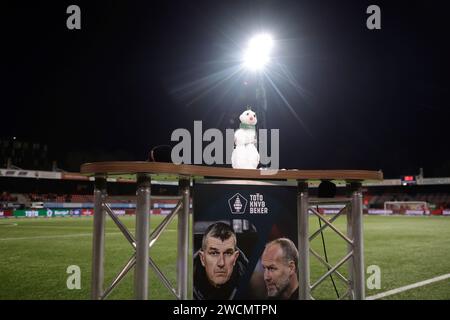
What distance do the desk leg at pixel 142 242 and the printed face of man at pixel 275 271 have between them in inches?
38.3

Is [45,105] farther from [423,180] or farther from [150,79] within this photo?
[423,180]

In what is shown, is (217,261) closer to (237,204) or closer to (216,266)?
(216,266)

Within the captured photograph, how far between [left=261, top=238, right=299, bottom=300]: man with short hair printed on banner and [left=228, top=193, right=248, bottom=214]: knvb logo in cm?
35

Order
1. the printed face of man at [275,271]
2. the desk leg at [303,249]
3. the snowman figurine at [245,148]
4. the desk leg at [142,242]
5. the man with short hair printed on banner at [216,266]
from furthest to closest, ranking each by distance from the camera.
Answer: the snowman figurine at [245,148], the desk leg at [303,249], the printed face of man at [275,271], the man with short hair printed on banner at [216,266], the desk leg at [142,242]

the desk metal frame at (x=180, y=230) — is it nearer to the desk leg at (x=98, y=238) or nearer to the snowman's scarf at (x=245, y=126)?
the desk leg at (x=98, y=238)

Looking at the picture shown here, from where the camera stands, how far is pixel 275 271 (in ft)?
10.7

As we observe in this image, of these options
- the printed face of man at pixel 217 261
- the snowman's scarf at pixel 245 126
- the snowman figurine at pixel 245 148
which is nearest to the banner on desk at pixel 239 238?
the printed face of man at pixel 217 261

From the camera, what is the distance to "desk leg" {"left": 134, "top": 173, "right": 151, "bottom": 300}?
8.82ft

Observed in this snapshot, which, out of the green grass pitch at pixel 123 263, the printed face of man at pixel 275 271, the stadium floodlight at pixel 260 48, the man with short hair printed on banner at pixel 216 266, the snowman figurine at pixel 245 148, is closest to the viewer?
the man with short hair printed on banner at pixel 216 266

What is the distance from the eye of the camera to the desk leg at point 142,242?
2.69m

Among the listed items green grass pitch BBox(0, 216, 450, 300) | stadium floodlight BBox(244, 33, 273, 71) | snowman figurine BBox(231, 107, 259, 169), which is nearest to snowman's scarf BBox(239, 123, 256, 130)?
snowman figurine BBox(231, 107, 259, 169)

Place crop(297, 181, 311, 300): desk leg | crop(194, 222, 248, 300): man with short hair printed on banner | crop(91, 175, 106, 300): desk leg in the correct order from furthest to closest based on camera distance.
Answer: crop(297, 181, 311, 300): desk leg < crop(194, 222, 248, 300): man with short hair printed on banner < crop(91, 175, 106, 300): desk leg

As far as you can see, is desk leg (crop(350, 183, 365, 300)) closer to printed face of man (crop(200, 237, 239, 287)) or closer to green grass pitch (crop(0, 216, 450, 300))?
printed face of man (crop(200, 237, 239, 287))

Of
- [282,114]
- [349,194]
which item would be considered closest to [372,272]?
[349,194]
